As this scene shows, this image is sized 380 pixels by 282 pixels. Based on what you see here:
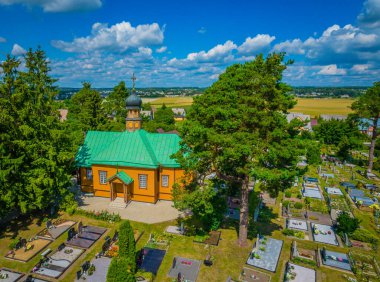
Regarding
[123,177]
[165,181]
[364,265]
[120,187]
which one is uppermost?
[123,177]

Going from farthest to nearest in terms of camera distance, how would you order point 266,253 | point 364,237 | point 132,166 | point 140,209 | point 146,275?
point 132,166 → point 140,209 → point 364,237 → point 266,253 → point 146,275

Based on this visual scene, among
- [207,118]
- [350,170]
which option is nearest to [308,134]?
[207,118]

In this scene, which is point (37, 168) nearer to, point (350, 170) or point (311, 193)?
point (311, 193)

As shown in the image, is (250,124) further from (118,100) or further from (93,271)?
(118,100)

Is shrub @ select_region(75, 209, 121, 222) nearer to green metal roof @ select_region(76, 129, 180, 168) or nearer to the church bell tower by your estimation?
green metal roof @ select_region(76, 129, 180, 168)

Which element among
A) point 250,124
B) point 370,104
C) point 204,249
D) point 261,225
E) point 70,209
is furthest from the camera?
point 370,104

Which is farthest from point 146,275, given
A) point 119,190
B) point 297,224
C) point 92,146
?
point 92,146

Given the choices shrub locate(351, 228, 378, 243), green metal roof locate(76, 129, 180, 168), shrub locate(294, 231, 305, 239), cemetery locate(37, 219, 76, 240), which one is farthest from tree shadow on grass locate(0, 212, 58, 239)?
shrub locate(351, 228, 378, 243)
